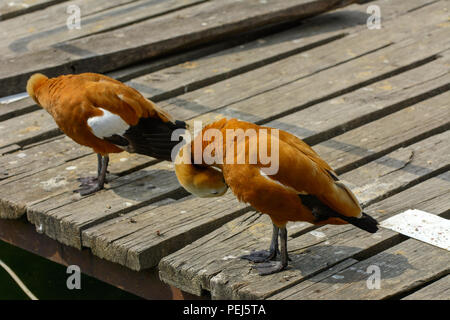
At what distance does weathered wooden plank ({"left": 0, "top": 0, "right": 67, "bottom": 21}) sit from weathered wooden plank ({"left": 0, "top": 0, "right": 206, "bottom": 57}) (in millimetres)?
103

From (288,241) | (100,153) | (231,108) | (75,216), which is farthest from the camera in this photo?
(231,108)

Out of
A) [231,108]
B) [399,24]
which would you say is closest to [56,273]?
[231,108]

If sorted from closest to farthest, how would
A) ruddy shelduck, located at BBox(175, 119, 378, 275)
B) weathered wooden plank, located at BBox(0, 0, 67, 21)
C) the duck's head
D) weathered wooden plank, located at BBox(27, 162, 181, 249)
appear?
ruddy shelduck, located at BBox(175, 119, 378, 275), the duck's head, weathered wooden plank, located at BBox(27, 162, 181, 249), weathered wooden plank, located at BBox(0, 0, 67, 21)

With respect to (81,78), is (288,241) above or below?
below

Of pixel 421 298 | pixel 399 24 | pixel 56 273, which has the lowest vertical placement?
pixel 56 273

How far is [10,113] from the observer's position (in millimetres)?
5422

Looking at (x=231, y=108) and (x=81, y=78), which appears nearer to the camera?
(x=81, y=78)

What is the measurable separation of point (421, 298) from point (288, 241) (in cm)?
72

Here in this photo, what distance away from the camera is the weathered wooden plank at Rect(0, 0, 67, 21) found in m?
6.80

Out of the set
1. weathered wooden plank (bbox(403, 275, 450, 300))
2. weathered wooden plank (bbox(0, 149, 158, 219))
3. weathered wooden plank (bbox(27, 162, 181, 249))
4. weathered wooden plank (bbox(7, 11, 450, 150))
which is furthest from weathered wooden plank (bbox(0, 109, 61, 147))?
weathered wooden plank (bbox(403, 275, 450, 300))

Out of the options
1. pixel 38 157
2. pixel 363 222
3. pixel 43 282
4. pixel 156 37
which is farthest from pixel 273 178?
pixel 43 282

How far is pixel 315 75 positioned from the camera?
5.65 metres

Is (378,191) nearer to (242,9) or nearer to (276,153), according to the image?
(276,153)

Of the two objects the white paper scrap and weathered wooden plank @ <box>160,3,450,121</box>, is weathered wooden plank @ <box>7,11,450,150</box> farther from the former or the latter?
the white paper scrap
